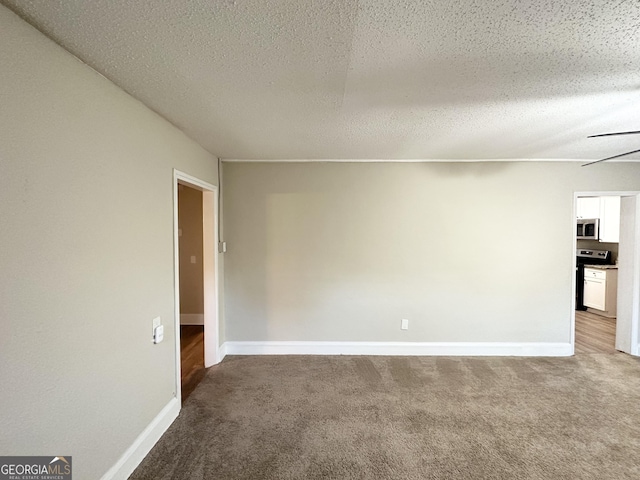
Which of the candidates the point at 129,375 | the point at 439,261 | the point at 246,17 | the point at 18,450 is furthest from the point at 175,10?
the point at 439,261

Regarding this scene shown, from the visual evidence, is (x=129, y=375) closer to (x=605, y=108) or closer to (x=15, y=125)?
(x=15, y=125)

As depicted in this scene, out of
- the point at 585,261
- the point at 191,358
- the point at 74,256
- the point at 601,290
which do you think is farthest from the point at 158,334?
the point at 585,261

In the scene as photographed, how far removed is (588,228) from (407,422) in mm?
5731

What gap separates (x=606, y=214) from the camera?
5.26 meters

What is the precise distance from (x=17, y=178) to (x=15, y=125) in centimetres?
21

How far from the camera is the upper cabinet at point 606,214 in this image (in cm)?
511

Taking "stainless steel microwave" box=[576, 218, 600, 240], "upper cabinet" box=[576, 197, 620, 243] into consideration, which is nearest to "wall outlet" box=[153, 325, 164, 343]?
"upper cabinet" box=[576, 197, 620, 243]

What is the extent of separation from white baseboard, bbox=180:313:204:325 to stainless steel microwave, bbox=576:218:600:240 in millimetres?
7282

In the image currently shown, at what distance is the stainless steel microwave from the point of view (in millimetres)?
5438

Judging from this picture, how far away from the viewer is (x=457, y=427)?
2.31 meters

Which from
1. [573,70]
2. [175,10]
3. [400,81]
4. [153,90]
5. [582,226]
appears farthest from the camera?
[582,226]

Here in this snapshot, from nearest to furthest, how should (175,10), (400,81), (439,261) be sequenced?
(175,10), (400,81), (439,261)

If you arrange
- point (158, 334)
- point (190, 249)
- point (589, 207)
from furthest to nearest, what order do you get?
1. point (589, 207)
2. point (190, 249)
3. point (158, 334)

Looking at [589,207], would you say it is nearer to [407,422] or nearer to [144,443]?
[407,422]
